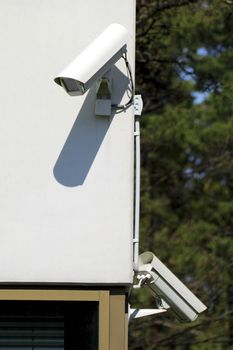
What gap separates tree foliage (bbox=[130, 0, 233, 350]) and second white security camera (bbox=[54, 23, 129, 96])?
5549mm

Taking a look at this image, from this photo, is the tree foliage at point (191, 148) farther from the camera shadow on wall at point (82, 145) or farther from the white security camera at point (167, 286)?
the camera shadow on wall at point (82, 145)

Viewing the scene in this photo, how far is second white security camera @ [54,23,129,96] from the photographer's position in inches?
172

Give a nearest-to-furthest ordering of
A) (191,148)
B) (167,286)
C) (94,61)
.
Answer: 1. (94,61)
2. (167,286)
3. (191,148)

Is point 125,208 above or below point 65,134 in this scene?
below

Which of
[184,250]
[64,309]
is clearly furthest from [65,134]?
[184,250]

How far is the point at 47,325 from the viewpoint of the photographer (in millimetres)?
4633

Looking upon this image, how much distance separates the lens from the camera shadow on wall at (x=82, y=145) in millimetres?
4621

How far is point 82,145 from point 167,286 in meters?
0.86

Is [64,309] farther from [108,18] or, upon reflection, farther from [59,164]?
[108,18]

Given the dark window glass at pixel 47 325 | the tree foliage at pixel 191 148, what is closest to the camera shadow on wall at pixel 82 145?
the dark window glass at pixel 47 325

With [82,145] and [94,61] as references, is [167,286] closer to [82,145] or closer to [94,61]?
[82,145]

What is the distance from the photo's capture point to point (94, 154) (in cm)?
466

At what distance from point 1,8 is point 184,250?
25.6ft

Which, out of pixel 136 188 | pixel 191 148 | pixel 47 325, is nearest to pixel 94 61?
pixel 136 188
